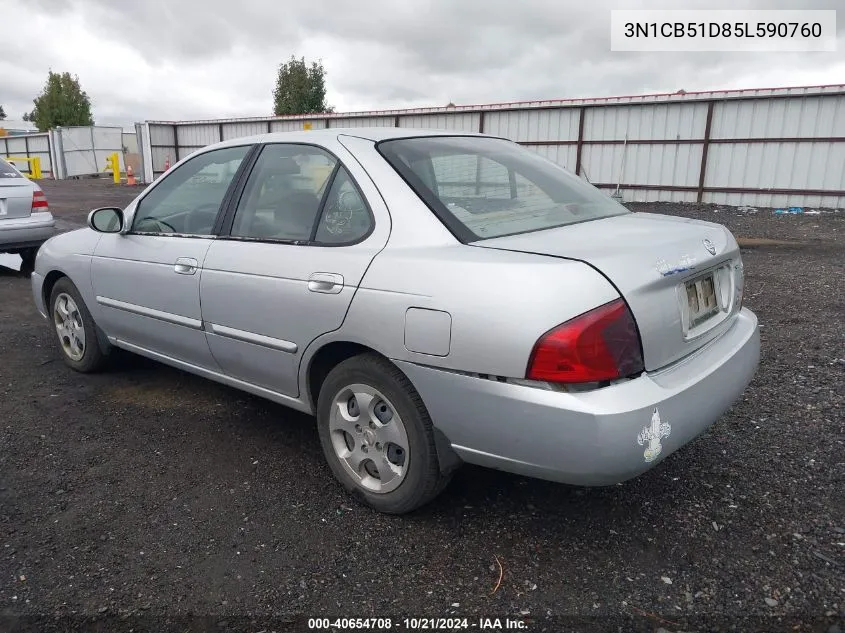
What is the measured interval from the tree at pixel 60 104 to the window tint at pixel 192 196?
53503 mm

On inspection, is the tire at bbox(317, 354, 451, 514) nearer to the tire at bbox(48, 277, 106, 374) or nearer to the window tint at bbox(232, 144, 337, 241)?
the window tint at bbox(232, 144, 337, 241)

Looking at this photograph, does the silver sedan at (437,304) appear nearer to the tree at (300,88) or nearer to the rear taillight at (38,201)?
the rear taillight at (38,201)

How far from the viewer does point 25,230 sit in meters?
7.91

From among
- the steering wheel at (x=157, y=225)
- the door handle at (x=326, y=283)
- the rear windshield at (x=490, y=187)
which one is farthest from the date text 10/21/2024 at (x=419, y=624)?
the steering wheel at (x=157, y=225)

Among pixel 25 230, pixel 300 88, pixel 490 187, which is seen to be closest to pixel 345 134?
pixel 490 187

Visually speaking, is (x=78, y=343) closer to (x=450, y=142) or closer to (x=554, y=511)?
(x=450, y=142)

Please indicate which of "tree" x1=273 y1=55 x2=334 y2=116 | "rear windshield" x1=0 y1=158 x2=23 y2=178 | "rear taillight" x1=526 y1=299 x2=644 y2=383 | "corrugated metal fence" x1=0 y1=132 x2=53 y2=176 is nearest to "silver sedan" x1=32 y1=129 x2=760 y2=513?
"rear taillight" x1=526 y1=299 x2=644 y2=383

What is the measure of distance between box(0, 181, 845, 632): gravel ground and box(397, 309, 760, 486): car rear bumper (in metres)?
0.43

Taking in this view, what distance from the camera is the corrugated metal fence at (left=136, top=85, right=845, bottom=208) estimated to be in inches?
591

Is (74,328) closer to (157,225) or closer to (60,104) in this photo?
(157,225)

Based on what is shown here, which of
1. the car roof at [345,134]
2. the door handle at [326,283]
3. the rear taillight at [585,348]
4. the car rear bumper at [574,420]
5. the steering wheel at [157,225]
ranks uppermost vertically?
the car roof at [345,134]

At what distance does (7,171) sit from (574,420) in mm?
8507

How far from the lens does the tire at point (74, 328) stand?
14.2 ft

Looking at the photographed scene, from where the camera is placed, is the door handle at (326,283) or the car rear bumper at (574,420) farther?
the door handle at (326,283)
